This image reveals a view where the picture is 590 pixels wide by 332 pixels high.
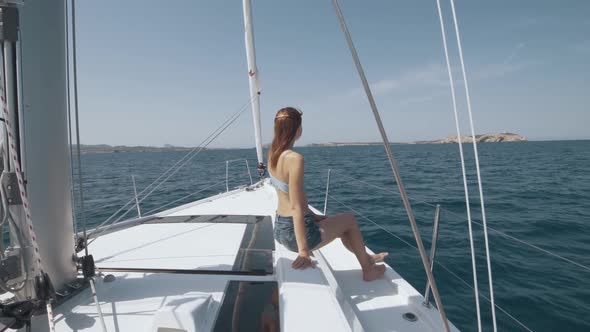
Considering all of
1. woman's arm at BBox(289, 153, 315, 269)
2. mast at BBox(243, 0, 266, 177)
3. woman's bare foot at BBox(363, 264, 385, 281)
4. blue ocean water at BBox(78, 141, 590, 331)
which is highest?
mast at BBox(243, 0, 266, 177)

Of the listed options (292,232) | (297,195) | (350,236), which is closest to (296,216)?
(297,195)

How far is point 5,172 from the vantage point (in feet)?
4.10

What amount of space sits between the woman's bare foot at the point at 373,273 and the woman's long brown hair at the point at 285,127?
1.01 metres

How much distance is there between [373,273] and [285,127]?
1.19 meters

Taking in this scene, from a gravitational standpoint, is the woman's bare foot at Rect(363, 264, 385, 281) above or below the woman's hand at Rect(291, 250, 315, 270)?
below

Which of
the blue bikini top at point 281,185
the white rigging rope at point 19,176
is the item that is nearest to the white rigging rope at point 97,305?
the white rigging rope at point 19,176

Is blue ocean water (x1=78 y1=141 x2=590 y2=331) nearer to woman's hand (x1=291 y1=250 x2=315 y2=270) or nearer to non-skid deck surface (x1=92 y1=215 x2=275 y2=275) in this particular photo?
non-skid deck surface (x1=92 y1=215 x2=275 y2=275)

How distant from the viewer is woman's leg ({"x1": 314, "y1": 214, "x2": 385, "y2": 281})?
6.34ft

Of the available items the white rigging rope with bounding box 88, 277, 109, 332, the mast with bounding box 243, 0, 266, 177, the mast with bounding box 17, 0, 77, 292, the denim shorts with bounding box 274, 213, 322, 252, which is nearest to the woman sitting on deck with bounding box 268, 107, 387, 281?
the denim shorts with bounding box 274, 213, 322, 252

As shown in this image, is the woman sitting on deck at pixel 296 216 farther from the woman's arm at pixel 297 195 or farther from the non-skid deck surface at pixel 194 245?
the non-skid deck surface at pixel 194 245

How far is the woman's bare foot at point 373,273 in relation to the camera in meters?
2.02

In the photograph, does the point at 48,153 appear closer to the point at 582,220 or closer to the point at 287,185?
the point at 287,185

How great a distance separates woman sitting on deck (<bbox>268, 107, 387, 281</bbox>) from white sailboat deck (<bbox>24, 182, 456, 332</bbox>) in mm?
133

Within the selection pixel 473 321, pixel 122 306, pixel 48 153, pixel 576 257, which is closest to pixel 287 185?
pixel 122 306
